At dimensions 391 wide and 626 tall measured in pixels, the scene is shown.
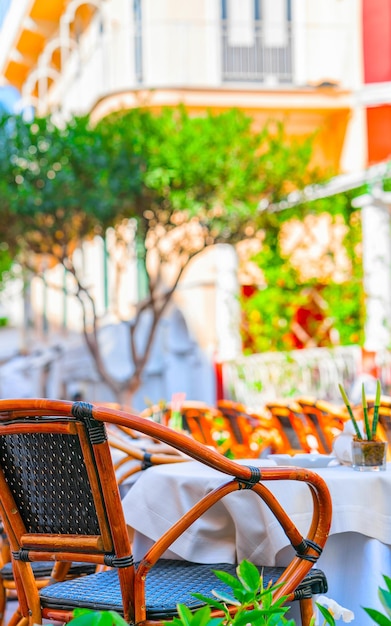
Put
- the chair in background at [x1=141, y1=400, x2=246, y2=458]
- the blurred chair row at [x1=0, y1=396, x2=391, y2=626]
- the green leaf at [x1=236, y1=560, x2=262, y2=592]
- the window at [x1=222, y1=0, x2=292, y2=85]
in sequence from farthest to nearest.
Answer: the window at [x1=222, y1=0, x2=292, y2=85]
the chair in background at [x1=141, y1=400, x2=246, y2=458]
the blurred chair row at [x1=0, y1=396, x2=391, y2=626]
the green leaf at [x1=236, y1=560, x2=262, y2=592]

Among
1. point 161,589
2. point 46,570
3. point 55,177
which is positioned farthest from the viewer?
point 55,177

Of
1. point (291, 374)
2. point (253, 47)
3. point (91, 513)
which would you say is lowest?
point (91, 513)

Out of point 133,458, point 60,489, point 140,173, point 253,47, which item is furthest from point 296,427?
point 253,47

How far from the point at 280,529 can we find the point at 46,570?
3.50 ft

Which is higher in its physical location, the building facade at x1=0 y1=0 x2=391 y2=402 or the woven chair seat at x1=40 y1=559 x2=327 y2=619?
the building facade at x1=0 y1=0 x2=391 y2=402

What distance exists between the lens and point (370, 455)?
354 centimetres

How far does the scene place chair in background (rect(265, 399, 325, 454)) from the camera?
6.77 m

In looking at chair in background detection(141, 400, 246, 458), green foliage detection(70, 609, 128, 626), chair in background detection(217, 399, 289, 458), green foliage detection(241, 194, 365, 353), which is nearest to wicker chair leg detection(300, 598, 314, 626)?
green foliage detection(70, 609, 128, 626)

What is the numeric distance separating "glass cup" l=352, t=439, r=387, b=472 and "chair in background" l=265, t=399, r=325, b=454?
9.46 feet

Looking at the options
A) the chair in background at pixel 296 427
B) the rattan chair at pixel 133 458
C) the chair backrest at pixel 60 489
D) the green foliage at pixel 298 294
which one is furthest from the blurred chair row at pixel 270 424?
the green foliage at pixel 298 294

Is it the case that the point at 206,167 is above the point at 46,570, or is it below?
above

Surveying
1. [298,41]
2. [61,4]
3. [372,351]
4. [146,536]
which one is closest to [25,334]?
[61,4]

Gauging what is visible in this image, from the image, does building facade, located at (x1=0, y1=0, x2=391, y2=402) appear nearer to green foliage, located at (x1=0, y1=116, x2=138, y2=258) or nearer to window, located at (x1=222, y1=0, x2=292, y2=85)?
window, located at (x1=222, y1=0, x2=292, y2=85)

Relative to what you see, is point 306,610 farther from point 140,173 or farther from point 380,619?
point 140,173
